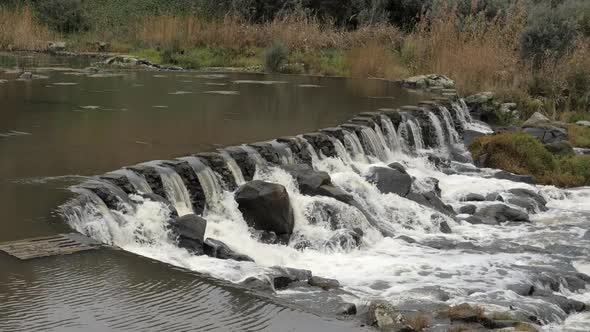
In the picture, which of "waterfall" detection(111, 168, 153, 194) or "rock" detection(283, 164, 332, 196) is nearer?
"waterfall" detection(111, 168, 153, 194)

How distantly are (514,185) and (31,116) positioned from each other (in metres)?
9.71

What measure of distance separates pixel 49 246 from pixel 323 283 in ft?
9.24

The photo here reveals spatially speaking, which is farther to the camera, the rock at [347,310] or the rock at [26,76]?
the rock at [26,76]

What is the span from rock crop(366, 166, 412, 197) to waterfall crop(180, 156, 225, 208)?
337 cm

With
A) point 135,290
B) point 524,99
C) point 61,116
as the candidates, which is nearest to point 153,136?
point 61,116

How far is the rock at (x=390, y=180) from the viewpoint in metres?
13.2

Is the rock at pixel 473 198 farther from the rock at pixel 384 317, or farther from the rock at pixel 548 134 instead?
the rock at pixel 384 317

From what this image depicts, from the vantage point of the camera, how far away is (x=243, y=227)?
10.2 meters

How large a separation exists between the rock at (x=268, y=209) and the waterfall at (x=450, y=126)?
9.31m

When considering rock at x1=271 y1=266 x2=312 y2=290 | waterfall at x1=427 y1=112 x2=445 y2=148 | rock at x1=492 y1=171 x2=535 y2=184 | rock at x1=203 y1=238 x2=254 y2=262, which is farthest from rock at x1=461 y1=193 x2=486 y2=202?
rock at x1=271 y1=266 x2=312 y2=290

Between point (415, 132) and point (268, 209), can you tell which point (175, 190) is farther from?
point (415, 132)

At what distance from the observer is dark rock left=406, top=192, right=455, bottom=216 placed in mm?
13008

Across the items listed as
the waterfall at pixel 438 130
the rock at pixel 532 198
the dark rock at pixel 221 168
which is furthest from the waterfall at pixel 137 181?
the waterfall at pixel 438 130

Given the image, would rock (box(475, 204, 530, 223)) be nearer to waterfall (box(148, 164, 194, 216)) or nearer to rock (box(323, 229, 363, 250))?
rock (box(323, 229, 363, 250))
